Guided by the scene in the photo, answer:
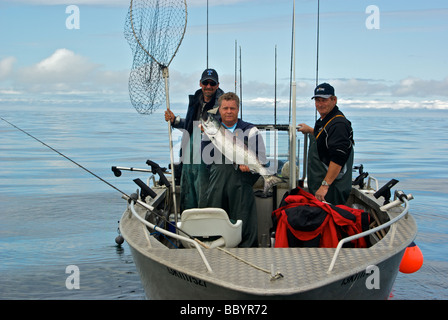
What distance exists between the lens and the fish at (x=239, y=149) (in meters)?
4.80

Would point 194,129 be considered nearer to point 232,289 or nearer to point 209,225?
point 209,225

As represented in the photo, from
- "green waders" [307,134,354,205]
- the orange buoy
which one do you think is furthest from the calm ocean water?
"green waders" [307,134,354,205]

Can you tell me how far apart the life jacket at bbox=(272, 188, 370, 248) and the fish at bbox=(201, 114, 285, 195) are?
0.32m

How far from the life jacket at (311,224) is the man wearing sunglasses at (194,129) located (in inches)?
48.4

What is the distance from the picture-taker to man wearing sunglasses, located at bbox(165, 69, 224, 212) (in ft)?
19.1

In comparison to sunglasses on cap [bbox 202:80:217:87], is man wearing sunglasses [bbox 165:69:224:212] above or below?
below

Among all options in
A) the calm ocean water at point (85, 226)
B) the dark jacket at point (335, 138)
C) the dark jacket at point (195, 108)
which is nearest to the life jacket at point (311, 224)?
the dark jacket at point (335, 138)

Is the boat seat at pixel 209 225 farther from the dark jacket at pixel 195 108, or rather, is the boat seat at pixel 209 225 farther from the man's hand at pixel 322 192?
the dark jacket at pixel 195 108

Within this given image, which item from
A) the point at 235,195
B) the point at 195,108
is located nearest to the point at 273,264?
the point at 235,195

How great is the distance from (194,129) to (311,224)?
Result: 2.18m

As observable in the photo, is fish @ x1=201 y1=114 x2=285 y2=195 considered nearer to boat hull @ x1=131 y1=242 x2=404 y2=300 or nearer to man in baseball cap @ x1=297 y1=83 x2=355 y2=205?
man in baseball cap @ x1=297 y1=83 x2=355 y2=205

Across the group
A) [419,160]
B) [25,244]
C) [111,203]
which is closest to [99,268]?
[25,244]
